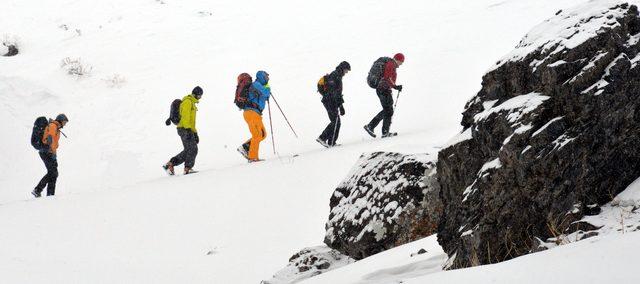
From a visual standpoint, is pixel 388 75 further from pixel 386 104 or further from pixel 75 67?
pixel 75 67

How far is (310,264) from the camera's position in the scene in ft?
19.6

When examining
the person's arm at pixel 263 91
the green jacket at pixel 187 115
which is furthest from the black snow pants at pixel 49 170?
the person's arm at pixel 263 91

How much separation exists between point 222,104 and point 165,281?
11014mm

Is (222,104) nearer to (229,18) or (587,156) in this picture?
(229,18)

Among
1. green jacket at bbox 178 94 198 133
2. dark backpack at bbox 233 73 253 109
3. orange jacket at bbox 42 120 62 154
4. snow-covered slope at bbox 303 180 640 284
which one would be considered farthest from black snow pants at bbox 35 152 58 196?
snow-covered slope at bbox 303 180 640 284

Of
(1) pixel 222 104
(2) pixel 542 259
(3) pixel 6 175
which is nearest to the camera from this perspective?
(2) pixel 542 259

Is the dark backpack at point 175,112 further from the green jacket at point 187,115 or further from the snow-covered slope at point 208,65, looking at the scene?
the snow-covered slope at point 208,65

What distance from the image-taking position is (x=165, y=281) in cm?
678

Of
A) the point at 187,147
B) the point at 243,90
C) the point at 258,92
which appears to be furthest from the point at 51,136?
the point at 258,92

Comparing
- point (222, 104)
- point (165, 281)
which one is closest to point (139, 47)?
point (222, 104)

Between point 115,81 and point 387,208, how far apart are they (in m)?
14.9

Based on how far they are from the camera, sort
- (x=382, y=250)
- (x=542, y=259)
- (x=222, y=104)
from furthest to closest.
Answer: (x=222, y=104) → (x=382, y=250) → (x=542, y=259)

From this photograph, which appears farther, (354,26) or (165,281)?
(354,26)

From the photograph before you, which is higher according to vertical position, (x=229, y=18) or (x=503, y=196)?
(x=229, y=18)
